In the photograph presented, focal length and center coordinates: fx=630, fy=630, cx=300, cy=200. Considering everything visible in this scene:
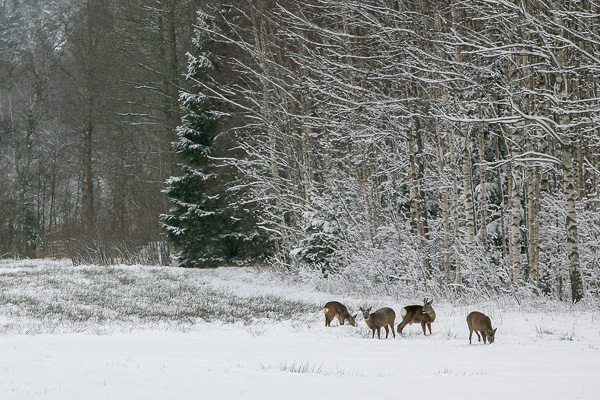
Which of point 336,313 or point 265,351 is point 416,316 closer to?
point 336,313

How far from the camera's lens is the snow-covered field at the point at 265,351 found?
17.8 ft

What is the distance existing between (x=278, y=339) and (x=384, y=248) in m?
9.60

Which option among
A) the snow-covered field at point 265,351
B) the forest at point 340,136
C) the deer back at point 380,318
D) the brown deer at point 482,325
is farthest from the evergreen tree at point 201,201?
the brown deer at point 482,325

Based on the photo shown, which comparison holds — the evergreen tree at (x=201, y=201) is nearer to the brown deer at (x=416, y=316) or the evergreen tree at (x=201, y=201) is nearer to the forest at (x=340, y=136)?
the forest at (x=340, y=136)

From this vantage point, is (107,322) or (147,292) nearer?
(107,322)

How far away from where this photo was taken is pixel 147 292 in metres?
17.0

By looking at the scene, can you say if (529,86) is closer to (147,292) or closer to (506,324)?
(506,324)

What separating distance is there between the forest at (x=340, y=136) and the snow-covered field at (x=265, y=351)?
3.13m

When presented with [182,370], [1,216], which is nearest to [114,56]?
[1,216]

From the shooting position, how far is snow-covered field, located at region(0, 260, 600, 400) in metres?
5.41

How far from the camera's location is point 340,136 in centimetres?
1888

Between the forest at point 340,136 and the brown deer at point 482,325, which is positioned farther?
the forest at point 340,136

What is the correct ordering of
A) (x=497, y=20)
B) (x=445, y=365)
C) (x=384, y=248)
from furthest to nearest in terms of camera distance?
(x=384, y=248) → (x=497, y=20) → (x=445, y=365)

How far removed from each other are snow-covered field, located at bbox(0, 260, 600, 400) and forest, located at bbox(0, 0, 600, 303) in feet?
10.3
